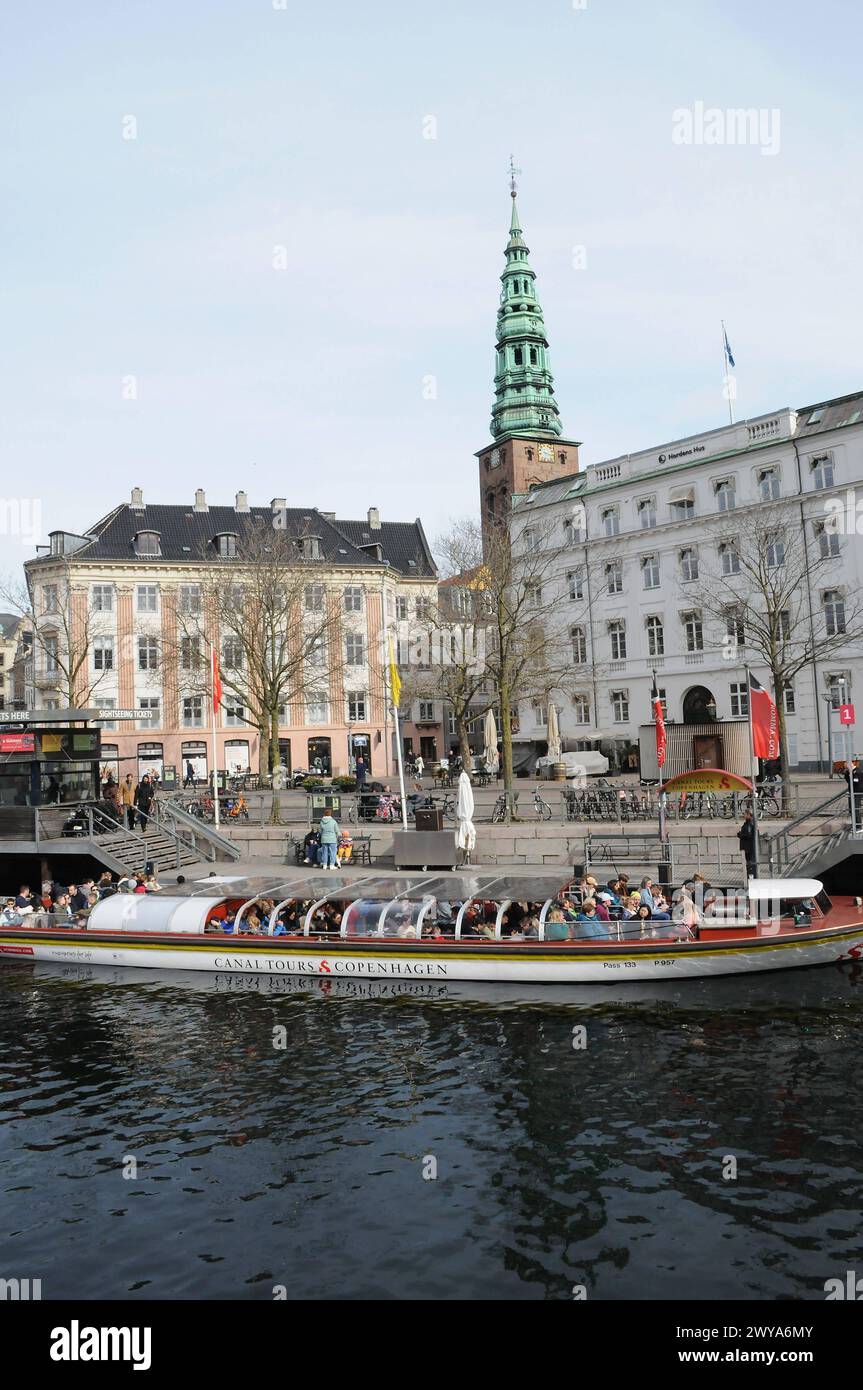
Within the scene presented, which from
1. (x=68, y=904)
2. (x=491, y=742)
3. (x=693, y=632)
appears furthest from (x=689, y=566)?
(x=68, y=904)

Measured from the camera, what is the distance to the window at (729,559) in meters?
53.1

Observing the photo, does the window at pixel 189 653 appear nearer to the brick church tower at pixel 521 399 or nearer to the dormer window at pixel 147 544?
the dormer window at pixel 147 544

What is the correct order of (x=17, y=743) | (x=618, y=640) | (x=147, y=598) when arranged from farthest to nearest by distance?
(x=147, y=598) → (x=618, y=640) → (x=17, y=743)

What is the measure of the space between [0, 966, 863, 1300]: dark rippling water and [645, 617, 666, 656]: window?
38690 millimetres

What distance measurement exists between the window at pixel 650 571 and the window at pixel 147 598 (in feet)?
105

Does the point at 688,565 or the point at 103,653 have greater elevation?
the point at 688,565

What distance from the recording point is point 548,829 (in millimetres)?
30312

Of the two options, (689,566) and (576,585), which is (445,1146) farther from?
(576,585)

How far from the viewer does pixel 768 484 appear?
5244 centimetres

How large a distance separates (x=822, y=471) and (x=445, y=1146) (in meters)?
45.6

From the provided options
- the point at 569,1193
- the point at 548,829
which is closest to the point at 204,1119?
the point at 569,1193

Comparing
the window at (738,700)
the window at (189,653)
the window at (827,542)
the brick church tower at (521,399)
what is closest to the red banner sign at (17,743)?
the window at (189,653)

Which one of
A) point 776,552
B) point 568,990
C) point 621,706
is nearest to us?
point 568,990

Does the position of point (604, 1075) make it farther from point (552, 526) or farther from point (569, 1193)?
point (552, 526)
